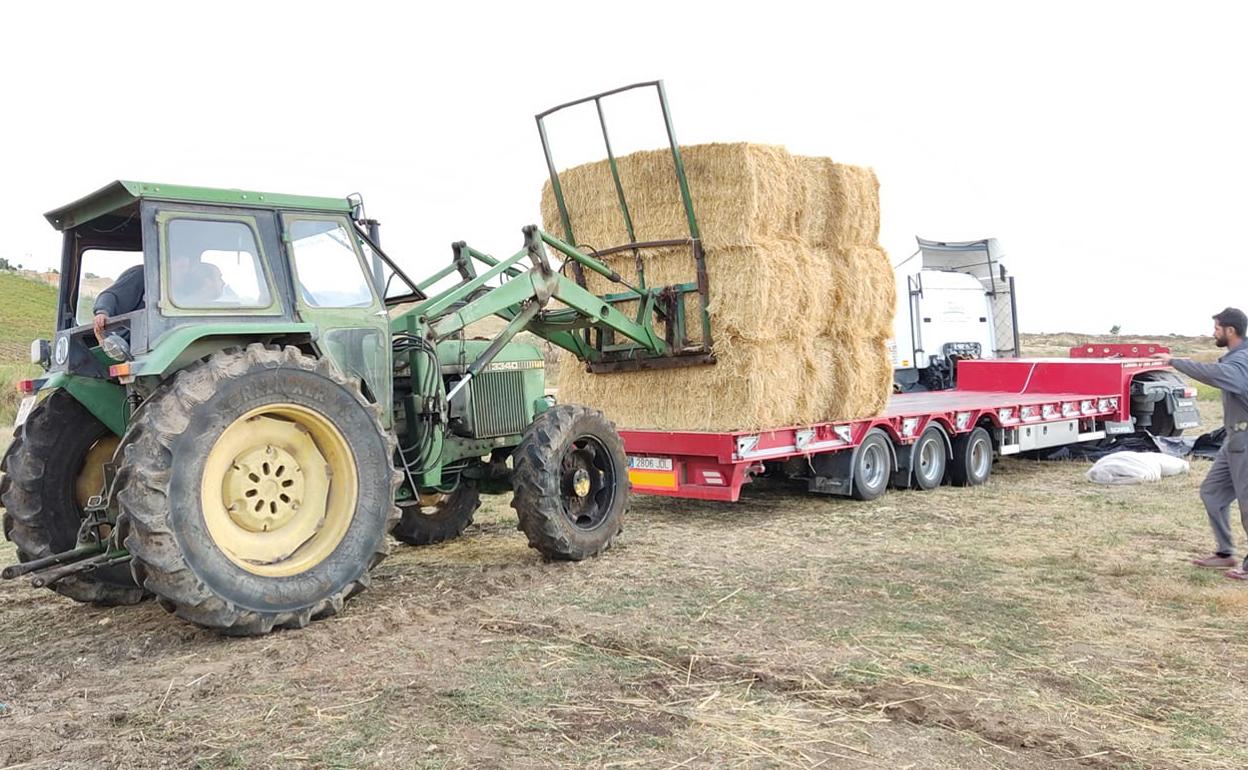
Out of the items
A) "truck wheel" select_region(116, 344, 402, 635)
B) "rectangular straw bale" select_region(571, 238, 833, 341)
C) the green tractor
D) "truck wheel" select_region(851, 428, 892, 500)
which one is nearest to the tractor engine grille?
the green tractor

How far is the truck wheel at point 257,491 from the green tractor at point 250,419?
1 cm

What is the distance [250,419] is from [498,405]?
233 centimetres

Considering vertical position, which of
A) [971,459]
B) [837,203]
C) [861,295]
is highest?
[837,203]

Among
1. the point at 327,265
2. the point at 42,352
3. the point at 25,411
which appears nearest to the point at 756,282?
the point at 327,265

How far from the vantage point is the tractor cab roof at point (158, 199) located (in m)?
5.14

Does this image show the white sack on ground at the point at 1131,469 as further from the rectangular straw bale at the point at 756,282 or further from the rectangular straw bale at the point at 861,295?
the rectangular straw bale at the point at 756,282

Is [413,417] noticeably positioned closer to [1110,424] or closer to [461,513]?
[461,513]

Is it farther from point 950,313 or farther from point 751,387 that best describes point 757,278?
point 950,313

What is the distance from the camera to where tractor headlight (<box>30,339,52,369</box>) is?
572 centimetres

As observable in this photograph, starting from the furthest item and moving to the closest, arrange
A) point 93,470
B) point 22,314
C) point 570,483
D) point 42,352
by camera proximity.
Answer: point 22,314 < point 570,483 < point 93,470 < point 42,352

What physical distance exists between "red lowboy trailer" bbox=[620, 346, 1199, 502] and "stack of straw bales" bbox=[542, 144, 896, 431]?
0.28 metres

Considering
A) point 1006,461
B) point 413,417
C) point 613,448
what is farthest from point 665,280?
point 1006,461

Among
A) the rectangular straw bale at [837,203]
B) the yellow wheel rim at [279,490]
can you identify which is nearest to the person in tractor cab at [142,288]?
the yellow wheel rim at [279,490]

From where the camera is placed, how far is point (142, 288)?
5.69 metres
